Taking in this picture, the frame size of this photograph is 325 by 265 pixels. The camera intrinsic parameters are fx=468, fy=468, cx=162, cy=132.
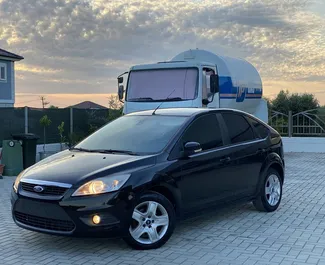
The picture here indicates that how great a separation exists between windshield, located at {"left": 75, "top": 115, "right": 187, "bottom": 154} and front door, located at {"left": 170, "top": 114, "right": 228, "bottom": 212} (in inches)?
9.8

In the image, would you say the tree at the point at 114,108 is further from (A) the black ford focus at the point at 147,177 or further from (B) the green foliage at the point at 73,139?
(A) the black ford focus at the point at 147,177

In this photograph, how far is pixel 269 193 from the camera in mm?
7785

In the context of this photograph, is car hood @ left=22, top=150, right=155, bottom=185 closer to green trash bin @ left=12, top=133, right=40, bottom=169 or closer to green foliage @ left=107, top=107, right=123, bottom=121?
green trash bin @ left=12, top=133, right=40, bottom=169

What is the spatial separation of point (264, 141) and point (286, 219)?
1.32 meters

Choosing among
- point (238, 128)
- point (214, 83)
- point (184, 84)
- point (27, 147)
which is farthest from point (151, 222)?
point (27, 147)

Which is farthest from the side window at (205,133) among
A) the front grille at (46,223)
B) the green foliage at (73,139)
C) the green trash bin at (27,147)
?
the green foliage at (73,139)

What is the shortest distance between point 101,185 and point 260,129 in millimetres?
3479

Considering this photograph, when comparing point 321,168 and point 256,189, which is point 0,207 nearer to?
point 256,189

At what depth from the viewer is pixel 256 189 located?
24.4 feet

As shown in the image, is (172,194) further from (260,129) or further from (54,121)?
(54,121)

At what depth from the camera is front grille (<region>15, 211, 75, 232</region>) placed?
5344 millimetres

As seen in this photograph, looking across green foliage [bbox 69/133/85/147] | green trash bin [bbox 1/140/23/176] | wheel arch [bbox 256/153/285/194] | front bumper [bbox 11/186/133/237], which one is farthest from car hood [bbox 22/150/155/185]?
green foliage [bbox 69/133/85/147]

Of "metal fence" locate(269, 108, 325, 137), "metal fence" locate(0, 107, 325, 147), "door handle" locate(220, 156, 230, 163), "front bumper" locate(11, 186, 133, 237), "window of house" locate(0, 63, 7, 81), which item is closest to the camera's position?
"front bumper" locate(11, 186, 133, 237)

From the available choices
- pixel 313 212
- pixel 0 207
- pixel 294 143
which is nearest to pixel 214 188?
pixel 313 212
